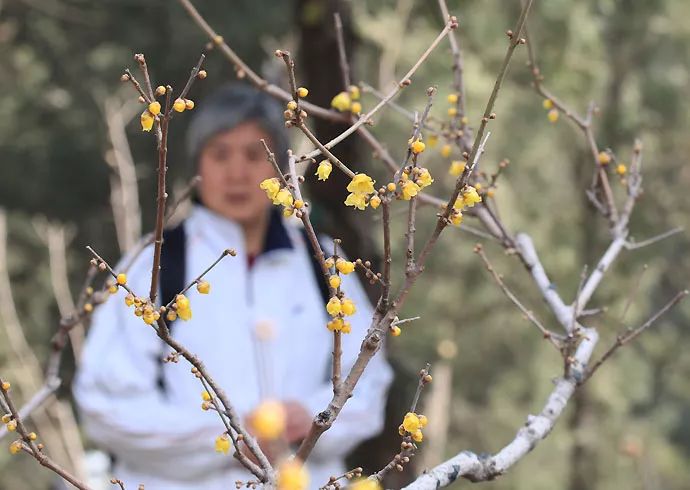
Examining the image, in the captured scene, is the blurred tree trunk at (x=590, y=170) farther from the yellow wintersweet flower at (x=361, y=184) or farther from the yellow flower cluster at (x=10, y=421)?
the yellow flower cluster at (x=10, y=421)

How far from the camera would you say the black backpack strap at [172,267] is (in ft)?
6.02

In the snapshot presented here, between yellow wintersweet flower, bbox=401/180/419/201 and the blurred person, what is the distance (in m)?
1.00

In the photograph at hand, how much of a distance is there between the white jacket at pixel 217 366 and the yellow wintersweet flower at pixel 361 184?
3.18 feet

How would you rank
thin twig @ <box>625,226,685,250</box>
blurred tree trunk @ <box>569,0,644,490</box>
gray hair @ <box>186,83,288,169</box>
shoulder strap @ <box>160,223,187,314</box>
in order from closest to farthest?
thin twig @ <box>625,226,685,250</box> → shoulder strap @ <box>160,223,187,314</box> → gray hair @ <box>186,83,288,169</box> → blurred tree trunk @ <box>569,0,644,490</box>

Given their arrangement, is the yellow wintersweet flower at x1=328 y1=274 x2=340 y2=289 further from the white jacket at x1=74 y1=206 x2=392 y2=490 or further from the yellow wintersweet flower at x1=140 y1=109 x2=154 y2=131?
the white jacket at x1=74 y1=206 x2=392 y2=490

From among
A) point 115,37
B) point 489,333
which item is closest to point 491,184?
point 115,37

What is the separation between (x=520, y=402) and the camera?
6.87 metres

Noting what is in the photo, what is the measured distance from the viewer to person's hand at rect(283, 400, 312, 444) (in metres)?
1.73

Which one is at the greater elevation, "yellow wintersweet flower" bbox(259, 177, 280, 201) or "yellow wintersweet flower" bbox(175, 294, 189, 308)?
"yellow wintersweet flower" bbox(259, 177, 280, 201)

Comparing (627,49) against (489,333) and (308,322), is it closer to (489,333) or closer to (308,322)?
(489,333)

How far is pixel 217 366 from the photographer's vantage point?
1.93 meters

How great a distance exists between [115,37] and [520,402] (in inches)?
158

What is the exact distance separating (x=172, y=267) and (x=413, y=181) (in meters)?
1.14

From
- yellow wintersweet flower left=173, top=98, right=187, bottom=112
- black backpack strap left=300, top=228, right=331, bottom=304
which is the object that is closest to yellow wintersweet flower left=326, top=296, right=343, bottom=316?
yellow wintersweet flower left=173, top=98, right=187, bottom=112
